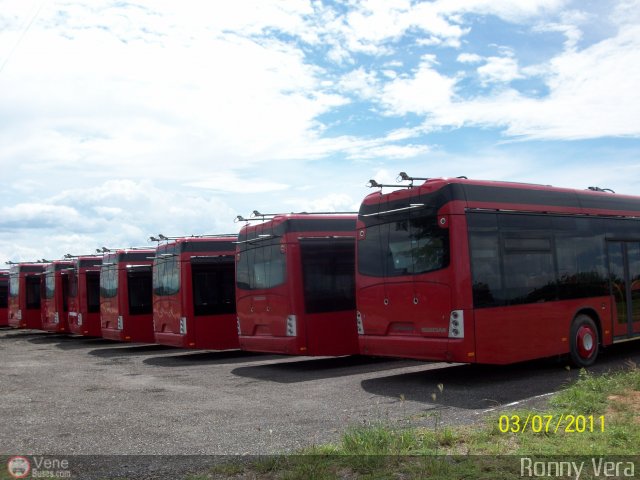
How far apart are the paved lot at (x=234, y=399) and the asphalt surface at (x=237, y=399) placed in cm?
2

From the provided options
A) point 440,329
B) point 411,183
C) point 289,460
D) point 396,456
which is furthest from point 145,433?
point 411,183

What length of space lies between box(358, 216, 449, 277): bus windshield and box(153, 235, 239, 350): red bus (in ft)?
20.9

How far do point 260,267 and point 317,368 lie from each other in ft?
8.15

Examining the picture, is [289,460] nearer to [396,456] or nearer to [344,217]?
[396,456]

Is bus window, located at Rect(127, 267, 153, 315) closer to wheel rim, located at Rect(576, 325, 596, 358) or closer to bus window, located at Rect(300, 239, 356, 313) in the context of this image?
bus window, located at Rect(300, 239, 356, 313)

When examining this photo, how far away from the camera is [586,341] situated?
42.2 ft

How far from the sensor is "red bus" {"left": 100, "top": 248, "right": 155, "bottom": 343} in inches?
836

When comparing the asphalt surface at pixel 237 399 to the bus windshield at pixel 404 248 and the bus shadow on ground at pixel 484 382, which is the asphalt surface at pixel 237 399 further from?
the bus windshield at pixel 404 248

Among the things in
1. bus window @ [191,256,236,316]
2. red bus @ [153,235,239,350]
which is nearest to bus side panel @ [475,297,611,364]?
red bus @ [153,235,239,350]

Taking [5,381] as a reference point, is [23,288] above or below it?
above

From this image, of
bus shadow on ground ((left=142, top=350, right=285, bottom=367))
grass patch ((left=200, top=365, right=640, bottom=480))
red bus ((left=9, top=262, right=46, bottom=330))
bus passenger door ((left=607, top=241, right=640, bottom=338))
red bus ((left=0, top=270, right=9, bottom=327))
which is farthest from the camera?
red bus ((left=0, top=270, right=9, bottom=327))

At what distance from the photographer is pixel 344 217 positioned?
15227 mm

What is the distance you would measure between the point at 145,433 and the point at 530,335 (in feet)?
21.4

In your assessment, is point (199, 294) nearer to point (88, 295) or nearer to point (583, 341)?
point (88, 295)
